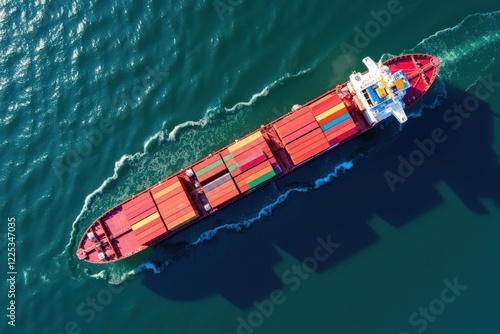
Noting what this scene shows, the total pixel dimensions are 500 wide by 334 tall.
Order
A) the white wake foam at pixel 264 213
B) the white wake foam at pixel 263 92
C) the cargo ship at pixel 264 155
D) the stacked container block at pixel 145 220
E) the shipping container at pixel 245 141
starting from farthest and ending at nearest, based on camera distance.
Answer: the white wake foam at pixel 263 92 < the white wake foam at pixel 264 213 < the shipping container at pixel 245 141 < the stacked container block at pixel 145 220 < the cargo ship at pixel 264 155

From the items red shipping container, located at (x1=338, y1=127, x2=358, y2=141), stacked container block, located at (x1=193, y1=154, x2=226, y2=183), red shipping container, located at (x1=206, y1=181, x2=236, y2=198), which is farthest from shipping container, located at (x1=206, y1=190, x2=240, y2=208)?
red shipping container, located at (x1=338, y1=127, x2=358, y2=141)

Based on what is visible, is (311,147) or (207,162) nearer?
(311,147)

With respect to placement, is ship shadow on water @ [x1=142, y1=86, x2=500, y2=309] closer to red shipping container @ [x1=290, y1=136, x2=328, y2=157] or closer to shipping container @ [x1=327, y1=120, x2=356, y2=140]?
red shipping container @ [x1=290, y1=136, x2=328, y2=157]

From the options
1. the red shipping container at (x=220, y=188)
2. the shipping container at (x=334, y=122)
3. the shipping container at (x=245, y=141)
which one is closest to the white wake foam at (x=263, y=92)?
the shipping container at (x=245, y=141)

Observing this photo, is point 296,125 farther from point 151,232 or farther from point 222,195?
point 151,232

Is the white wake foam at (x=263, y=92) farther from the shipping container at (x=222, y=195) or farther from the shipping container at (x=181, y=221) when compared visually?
the shipping container at (x=181, y=221)

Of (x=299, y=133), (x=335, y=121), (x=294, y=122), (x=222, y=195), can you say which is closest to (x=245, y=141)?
(x=294, y=122)

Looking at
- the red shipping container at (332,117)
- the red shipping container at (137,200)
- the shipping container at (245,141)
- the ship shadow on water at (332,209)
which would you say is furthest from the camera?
the ship shadow on water at (332,209)
